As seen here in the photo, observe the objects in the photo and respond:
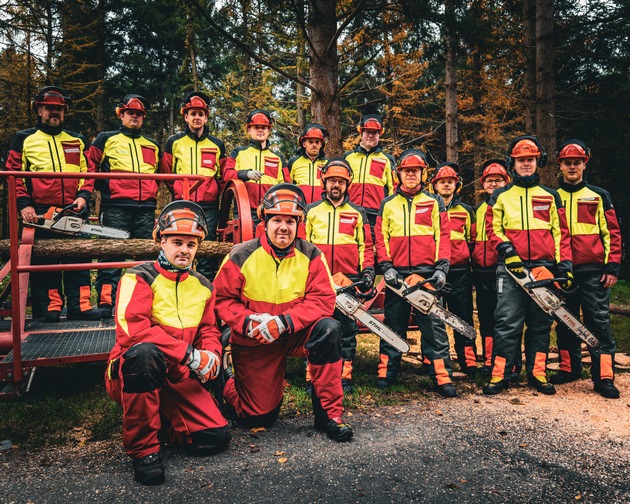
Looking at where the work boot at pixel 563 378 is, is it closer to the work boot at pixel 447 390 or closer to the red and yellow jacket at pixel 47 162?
the work boot at pixel 447 390

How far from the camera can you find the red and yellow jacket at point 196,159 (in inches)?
227

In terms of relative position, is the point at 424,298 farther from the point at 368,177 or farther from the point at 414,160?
the point at 368,177

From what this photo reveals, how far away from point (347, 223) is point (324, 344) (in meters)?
1.80

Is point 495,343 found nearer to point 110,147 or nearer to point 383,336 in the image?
point 383,336

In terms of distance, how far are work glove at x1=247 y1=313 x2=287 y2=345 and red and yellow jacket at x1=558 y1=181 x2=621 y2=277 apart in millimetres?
3756

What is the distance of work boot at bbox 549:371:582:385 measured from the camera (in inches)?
204

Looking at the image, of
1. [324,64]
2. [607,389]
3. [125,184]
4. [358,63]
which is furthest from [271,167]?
[358,63]

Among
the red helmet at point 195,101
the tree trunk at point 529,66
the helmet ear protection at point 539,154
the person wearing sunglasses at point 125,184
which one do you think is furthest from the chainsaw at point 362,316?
the tree trunk at point 529,66

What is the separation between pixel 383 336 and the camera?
466 cm

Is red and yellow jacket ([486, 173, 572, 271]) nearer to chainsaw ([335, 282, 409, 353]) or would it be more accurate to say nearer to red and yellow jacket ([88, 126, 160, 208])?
chainsaw ([335, 282, 409, 353])

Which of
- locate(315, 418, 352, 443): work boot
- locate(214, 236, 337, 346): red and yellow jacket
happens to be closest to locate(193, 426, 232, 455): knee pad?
locate(214, 236, 337, 346): red and yellow jacket

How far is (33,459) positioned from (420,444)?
9.45 feet

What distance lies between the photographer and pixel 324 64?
6.77m

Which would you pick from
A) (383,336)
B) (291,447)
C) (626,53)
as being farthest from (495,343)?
(626,53)
